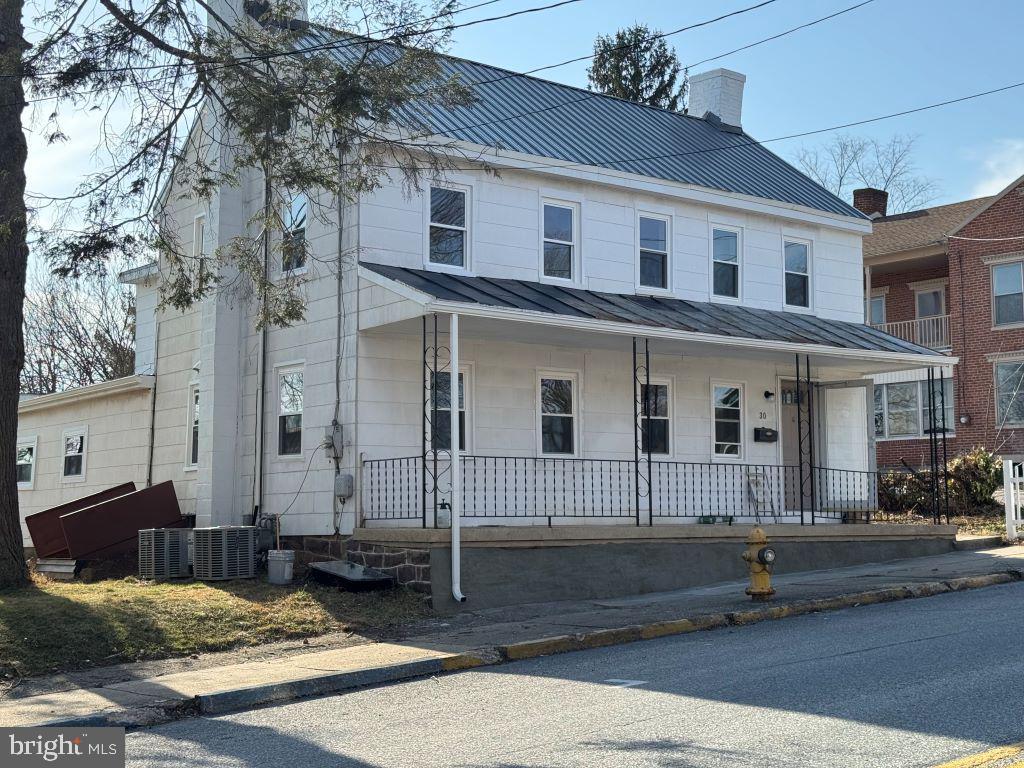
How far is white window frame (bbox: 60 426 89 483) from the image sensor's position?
2210 cm

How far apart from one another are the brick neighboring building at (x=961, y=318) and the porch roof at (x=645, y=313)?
11443 millimetres

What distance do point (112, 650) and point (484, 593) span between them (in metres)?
4.58

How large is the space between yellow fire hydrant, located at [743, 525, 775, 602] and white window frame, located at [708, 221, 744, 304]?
719 cm

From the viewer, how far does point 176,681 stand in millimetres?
10078

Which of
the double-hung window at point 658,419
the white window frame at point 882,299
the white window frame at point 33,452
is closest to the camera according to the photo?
the double-hung window at point 658,419

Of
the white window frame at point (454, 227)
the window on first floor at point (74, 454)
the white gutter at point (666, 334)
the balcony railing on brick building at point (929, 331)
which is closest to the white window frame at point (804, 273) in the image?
the white gutter at point (666, 334)

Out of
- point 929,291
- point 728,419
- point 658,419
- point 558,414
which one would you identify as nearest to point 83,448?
point 558,414

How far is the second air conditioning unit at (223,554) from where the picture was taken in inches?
612

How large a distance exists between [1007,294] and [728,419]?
1499 cm

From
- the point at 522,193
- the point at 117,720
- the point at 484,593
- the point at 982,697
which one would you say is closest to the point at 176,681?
the point at 117,720

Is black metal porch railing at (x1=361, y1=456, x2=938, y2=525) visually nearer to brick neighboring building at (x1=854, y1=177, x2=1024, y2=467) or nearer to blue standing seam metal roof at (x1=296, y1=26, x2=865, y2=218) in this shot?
blue standing seam metal roof at (x1=296, y1=26, x2=865, y2=218)

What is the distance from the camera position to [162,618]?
12367 millimetres

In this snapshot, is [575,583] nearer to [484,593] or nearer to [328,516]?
[484,593]

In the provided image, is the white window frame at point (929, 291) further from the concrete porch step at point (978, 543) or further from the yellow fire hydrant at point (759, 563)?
the yellow fire hydrant at point (759, 563)
